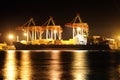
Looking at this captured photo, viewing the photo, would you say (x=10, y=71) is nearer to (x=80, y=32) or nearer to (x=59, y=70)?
(x=59, y=70)

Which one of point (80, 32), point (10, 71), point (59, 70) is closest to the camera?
point (10, 71)

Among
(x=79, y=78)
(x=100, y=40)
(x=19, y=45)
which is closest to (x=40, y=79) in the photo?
(x=79, y=78)

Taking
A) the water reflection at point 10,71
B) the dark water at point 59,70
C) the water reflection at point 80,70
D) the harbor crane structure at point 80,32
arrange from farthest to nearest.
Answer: the harbor crane structure at point 80,32
the water reflection at point 80,70
the dark water at point 59,70
the water reflection at point 10,71

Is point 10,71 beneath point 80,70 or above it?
above

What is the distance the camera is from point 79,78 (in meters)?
27.4

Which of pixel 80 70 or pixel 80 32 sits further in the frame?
pixel 80 32

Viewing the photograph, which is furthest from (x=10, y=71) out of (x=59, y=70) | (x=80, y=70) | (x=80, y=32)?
(x=80, y=32)

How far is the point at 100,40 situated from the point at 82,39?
26.0 ft

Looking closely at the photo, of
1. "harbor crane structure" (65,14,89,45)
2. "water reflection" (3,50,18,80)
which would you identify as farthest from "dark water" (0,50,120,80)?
"harbor crane structure" (65,14,89,45)

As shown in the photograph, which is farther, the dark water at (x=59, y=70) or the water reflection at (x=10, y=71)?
the dark water at (x=59, y=70)

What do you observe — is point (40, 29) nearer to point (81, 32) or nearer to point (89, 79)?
point (81, 32)

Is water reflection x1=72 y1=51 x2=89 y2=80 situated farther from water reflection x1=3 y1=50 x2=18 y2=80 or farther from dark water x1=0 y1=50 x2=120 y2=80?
water reflection x1=3 y1=50 x2=18 y2=80

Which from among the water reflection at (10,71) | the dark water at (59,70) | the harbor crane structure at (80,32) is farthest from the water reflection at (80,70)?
the harbor crane structure at (80,32)

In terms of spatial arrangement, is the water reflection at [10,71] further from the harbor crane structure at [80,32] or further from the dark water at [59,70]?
the harbor crane structure at [80,32]
